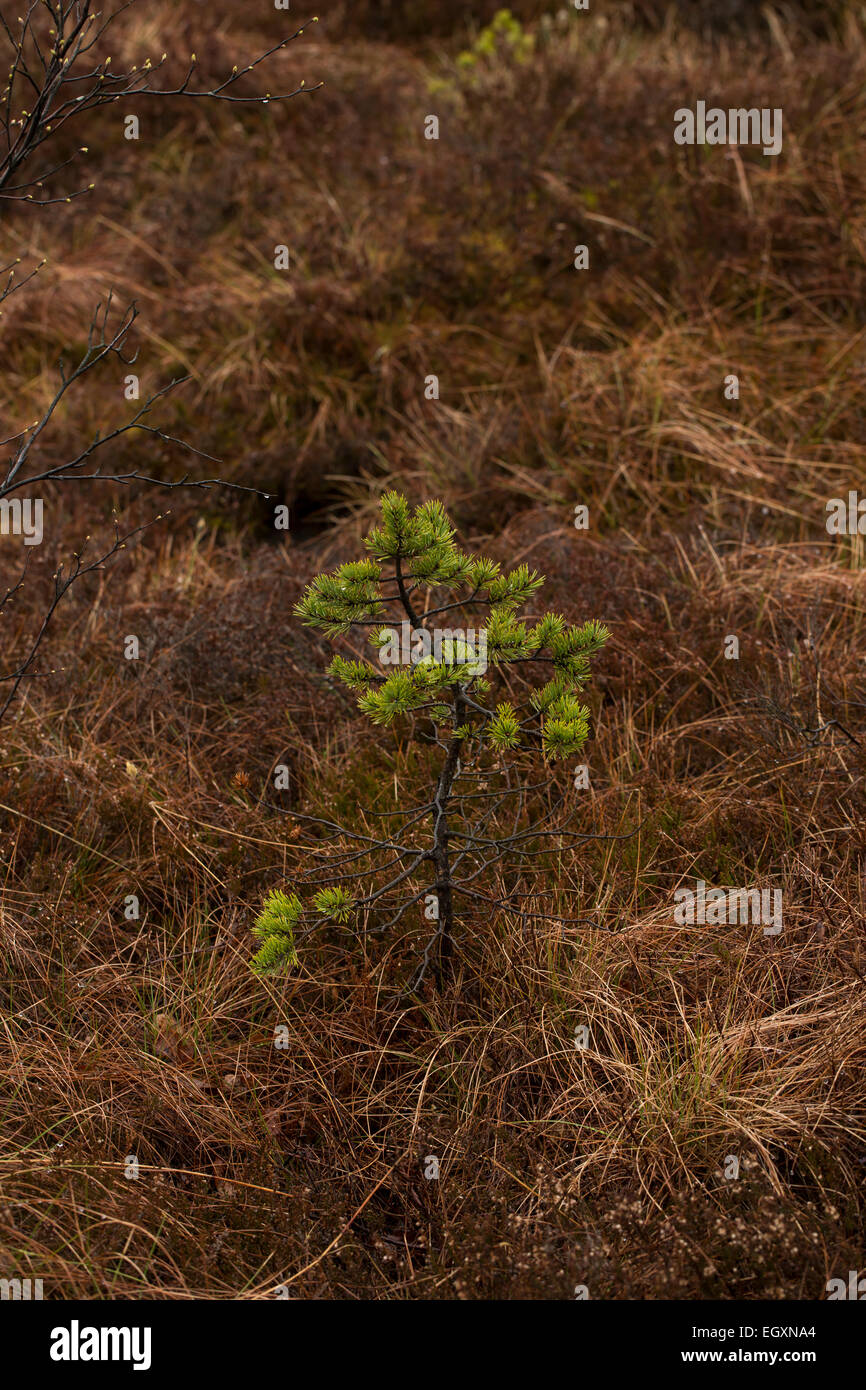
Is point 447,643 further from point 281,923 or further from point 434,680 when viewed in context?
point 281,923

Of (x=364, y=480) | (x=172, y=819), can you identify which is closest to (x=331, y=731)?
(x=172, y=819)

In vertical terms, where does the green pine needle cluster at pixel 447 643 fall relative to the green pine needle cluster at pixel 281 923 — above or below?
above

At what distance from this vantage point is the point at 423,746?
3.85 metres

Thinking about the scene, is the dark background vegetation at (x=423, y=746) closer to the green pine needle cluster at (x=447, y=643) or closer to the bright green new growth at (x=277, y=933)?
the bright green new growth at (x=277, y=933)

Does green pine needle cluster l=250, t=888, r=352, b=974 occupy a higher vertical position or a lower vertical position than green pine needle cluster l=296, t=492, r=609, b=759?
lower

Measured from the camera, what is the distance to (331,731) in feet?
13.1

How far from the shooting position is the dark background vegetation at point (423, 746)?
2.63 metres

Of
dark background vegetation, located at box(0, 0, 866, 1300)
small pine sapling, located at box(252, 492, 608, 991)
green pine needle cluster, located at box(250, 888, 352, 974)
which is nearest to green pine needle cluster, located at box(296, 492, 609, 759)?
small pine sapling, located at box(252, 492, 608, 991)

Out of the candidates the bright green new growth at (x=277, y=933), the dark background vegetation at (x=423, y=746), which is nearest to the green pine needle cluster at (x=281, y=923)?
the bright green new growth at (x=277, y=933)

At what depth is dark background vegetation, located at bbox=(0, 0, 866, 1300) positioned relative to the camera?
8.64 feet

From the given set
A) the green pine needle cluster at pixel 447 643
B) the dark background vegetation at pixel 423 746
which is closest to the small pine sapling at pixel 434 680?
the green pine needle cluster at pixel 447 643

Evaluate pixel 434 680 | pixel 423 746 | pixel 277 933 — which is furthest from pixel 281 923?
pixel 423 746

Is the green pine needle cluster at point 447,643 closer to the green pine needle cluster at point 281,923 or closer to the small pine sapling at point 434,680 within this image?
the small pine sapling at point 434,680

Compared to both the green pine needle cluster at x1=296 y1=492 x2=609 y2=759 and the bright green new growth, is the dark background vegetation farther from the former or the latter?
the green pine needle cluster at x1=296 y1=492 x2=609 y2=759
